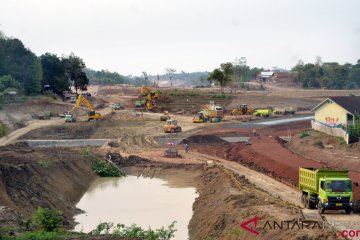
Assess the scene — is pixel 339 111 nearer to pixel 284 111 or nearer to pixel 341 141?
pixel 341 141

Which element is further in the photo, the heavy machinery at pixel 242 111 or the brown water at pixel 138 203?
the heavy machinery at pixel 242 111

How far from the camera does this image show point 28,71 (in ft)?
376

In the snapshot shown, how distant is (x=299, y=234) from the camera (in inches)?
928

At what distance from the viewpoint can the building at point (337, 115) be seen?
206 ft

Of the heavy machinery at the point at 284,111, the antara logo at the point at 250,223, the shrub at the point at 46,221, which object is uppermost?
the antara logo at the point at 250,223

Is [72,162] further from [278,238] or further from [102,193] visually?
[278,238]

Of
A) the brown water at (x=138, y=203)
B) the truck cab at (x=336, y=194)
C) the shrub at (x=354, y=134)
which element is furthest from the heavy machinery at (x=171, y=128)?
the truck cab at (x=336, y=194)

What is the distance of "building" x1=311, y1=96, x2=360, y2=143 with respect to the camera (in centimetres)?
6281

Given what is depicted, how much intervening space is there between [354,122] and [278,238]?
4085 cm

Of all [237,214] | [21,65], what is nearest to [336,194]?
[237,214]

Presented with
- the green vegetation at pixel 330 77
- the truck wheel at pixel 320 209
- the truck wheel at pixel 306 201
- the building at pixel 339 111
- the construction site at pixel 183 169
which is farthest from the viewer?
the green vegetation at pixel 330 77

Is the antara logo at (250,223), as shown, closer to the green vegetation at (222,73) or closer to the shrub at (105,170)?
the shrub at (105,170)

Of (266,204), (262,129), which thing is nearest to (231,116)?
(262,129)

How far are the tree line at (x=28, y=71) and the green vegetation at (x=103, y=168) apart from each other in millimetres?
49011
